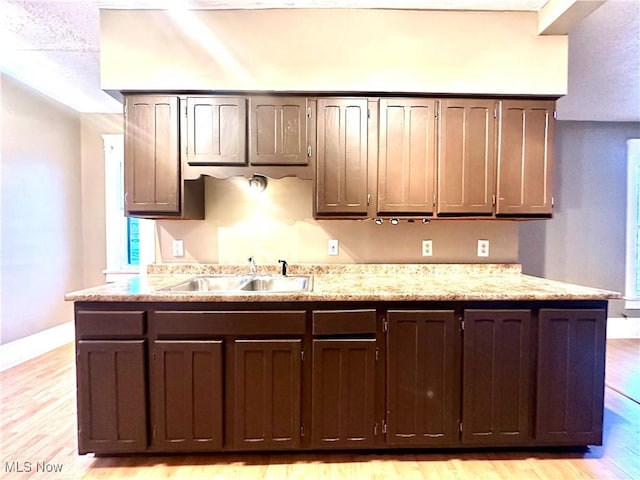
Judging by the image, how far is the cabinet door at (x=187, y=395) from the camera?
189cm

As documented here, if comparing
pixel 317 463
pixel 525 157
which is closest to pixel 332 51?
pixel 525 157

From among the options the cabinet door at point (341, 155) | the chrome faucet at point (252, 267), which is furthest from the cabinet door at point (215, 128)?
the chrome faucet at point (252, 267)

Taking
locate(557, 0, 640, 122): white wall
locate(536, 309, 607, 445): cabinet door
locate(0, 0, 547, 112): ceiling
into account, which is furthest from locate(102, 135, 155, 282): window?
locate(557, 0, 640, 122): white wall

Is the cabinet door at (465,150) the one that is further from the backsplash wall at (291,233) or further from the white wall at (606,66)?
the white wall at (606,66)

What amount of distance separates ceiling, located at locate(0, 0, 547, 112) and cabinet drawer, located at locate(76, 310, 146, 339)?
191 cm

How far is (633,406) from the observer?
2613mm

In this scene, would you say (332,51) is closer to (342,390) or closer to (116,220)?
(342,390)

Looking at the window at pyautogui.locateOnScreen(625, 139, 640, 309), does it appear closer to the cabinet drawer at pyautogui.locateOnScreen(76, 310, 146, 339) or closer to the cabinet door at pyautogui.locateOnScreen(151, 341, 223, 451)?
the cabinet door at pyautogui.locateOnScreen(151, 341, 223, 451)

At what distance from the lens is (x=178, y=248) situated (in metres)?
2.68

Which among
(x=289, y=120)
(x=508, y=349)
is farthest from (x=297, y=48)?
(x=508, y=349)

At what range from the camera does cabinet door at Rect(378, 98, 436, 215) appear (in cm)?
231

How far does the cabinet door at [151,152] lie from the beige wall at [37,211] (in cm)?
186

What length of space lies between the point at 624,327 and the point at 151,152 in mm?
5436

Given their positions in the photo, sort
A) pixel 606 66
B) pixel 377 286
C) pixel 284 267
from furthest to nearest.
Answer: pixel 606 66, pixel 284 267, pixel 377 286
